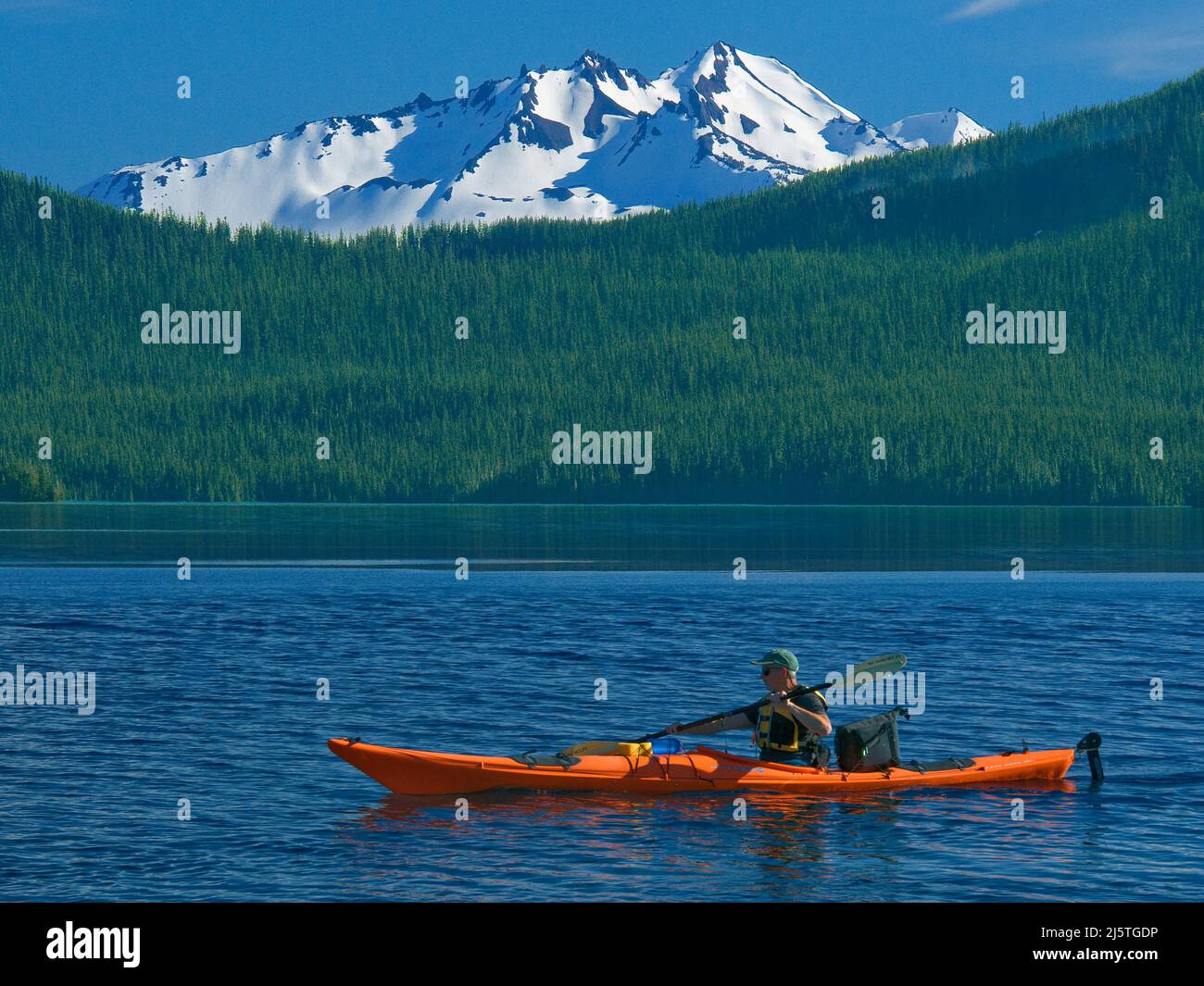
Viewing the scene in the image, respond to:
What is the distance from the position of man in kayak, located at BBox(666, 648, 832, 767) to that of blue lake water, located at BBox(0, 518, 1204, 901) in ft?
2.46

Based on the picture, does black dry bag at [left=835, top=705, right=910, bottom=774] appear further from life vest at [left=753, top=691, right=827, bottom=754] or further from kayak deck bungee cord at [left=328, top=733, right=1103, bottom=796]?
life vest at [left=753, top=691, right=827, bottom=754]

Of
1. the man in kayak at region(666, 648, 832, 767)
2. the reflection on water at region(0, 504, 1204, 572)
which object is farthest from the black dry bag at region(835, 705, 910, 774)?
the reflection on water at region(0, 504, 1204, 572)

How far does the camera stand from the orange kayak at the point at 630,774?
23.2m

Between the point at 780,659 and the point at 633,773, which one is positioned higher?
the point at 780,659

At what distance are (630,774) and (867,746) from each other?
11.6 feet

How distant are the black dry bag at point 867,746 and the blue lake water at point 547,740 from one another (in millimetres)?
513

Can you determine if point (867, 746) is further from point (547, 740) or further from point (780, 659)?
point (547, 740)

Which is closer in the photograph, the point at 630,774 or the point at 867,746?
the point at 630,774

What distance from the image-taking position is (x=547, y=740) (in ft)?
92.1

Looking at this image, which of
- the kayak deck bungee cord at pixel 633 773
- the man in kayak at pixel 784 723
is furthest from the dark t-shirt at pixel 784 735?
Result: the kayak deck bungee cord at pixel 633 773

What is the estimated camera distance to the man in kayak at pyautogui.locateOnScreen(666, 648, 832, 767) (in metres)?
23.4

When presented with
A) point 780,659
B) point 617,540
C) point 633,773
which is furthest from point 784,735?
point 617,540

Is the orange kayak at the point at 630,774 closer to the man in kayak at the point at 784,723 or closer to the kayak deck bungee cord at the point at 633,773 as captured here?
the kayak deck bungee cord at the point at 633,773

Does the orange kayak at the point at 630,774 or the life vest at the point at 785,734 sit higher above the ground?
the life vest at the point at 785,734
